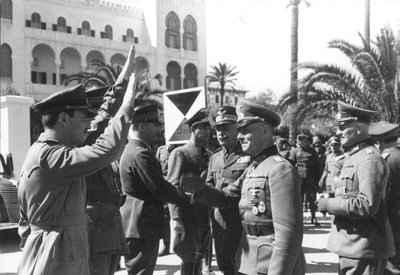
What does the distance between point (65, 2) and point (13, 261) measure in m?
44.5

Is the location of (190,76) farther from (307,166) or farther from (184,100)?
(184,100)

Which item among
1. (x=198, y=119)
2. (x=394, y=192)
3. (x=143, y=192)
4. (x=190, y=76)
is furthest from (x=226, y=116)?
(x=190, y=76)

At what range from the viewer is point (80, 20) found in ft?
162

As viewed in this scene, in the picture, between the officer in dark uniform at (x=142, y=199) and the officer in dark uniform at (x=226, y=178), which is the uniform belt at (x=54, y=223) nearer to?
the officer in dark uniform at (x=142, y=199)

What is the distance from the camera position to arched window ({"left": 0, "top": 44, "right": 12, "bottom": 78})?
4209cm

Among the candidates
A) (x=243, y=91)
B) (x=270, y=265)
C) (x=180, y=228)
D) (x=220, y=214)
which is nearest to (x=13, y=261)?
(x=180, y=228)

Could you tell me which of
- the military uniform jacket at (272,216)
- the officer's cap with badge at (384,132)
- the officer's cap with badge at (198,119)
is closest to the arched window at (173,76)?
the officer's cap with badge at (198,119)

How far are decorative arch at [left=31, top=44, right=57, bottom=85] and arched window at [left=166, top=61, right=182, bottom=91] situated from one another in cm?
1250

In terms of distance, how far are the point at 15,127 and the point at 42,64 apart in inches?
1419

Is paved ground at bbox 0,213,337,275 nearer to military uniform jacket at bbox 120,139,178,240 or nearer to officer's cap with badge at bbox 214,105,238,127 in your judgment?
military uniform jacket at bbox 120,139,178,240

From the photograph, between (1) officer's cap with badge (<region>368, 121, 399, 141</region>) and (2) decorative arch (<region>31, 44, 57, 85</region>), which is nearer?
(1) officer's cap with badge (<region>368, 121, 399, 141</region>)

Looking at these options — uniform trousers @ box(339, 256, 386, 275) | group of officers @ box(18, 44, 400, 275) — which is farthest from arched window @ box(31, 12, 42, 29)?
uniform trousers @ box(339, 256, 386, 275)

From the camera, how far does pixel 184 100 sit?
6352mm

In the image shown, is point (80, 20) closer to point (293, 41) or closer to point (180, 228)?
point (293, 41)
